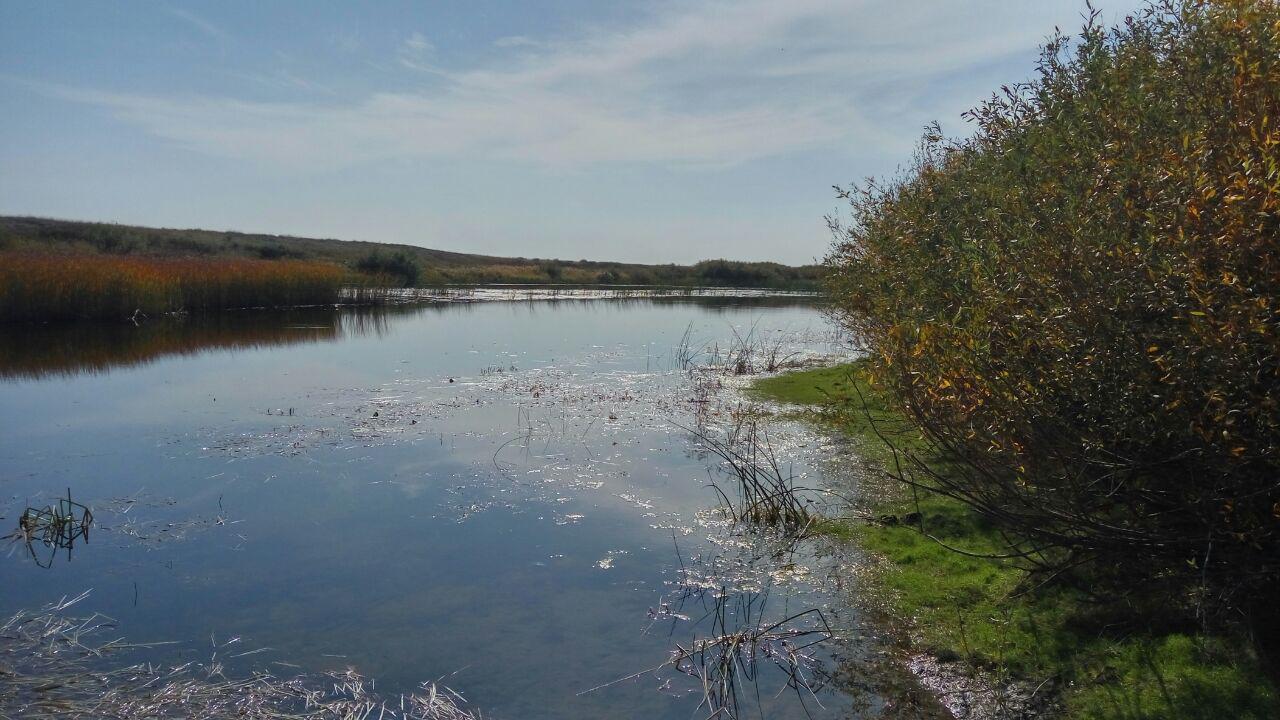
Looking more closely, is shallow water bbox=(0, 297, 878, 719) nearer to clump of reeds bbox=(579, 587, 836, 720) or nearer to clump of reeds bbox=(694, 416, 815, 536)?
clump of reeds bbox=(579, 587, 836, 720)

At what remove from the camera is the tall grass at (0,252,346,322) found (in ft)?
88.1

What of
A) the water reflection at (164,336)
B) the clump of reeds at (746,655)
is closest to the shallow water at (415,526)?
the clump of reeds at (746,655)

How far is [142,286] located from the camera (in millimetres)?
30016

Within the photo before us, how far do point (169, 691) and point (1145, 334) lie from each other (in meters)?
6.12

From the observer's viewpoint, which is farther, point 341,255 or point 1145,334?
point 341,255

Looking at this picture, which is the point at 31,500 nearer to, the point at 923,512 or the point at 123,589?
the point at 123,589

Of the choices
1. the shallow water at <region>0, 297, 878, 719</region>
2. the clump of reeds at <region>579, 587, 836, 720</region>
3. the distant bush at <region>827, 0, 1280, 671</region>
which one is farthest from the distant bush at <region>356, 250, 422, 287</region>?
the distant bush at <region>827, 0, 1280, 671</region>

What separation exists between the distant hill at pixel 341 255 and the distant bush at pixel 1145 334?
3775 cm

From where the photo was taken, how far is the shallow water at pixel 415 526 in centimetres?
623

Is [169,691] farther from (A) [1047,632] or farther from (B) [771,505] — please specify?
(A) [1047,632]

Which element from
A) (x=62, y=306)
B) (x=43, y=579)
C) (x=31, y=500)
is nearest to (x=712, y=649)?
(x=43, y=579)

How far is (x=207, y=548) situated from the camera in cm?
832

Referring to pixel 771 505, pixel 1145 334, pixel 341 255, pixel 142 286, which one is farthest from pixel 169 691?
pixel 341 255

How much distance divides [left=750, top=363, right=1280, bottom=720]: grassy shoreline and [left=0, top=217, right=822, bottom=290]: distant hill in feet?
118
